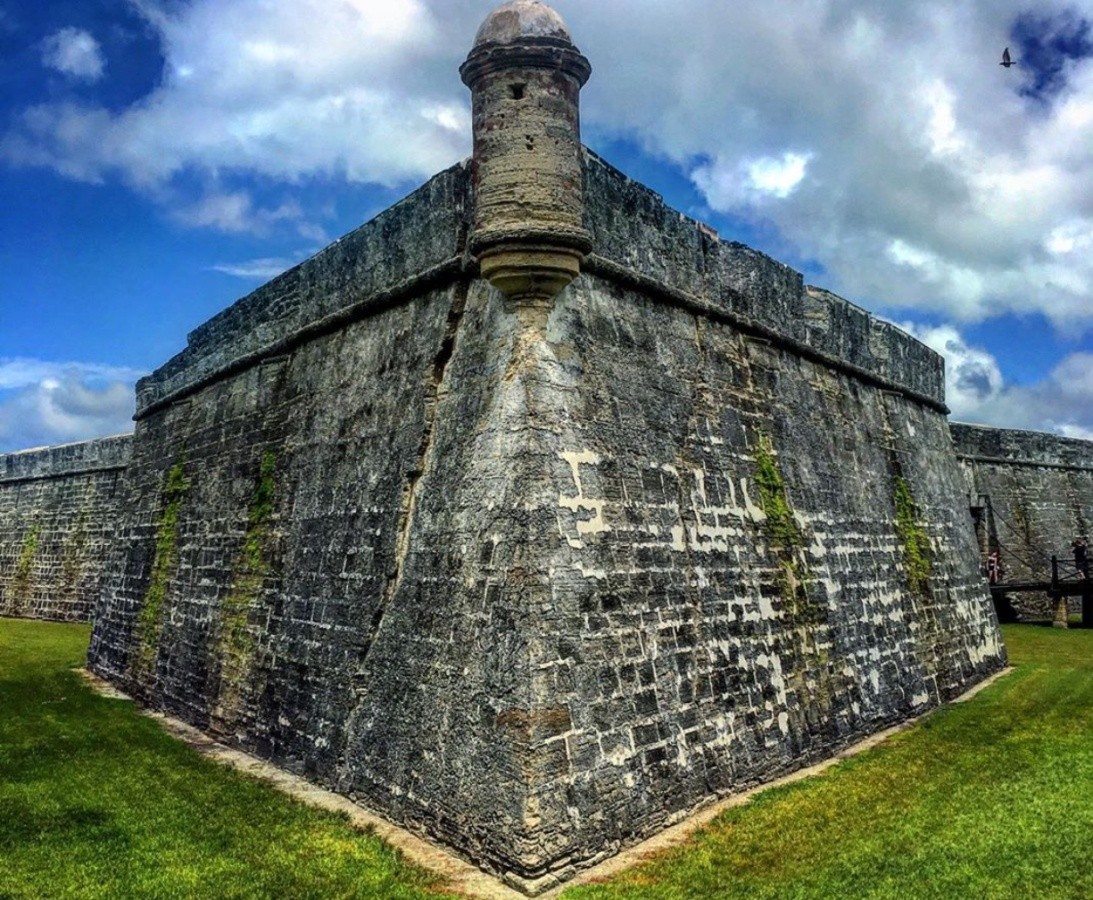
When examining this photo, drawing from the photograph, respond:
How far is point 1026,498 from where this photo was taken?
24344 millimetres

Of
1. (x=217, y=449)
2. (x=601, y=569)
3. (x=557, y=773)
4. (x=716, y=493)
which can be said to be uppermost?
(x=217, y=449)

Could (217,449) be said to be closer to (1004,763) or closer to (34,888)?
(34,888)

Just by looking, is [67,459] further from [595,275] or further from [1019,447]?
[1019,447]

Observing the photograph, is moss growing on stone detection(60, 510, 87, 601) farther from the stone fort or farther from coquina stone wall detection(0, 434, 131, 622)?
the stone fort

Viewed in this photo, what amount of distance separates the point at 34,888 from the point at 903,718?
923 centimetres

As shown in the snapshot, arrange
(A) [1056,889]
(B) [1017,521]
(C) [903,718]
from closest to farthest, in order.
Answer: (A) [1056,889]
(C) [903,718]
(B) [1017,521]

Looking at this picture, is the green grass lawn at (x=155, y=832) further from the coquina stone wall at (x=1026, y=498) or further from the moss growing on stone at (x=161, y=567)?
the coquina stone wall at (x=1026, y=498)

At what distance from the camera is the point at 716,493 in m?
8.70

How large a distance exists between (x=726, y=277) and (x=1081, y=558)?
53.2 feet

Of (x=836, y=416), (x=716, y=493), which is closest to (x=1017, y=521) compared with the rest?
(x=836, y=416)

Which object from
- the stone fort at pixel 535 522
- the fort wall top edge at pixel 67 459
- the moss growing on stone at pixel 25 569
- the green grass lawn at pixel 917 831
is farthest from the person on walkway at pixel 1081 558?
the moss growing on stone at pixel 25 569

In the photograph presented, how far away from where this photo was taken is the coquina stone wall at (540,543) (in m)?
6.54

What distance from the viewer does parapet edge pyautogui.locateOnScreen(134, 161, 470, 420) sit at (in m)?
8.22

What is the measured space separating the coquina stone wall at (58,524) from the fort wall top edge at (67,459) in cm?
2
